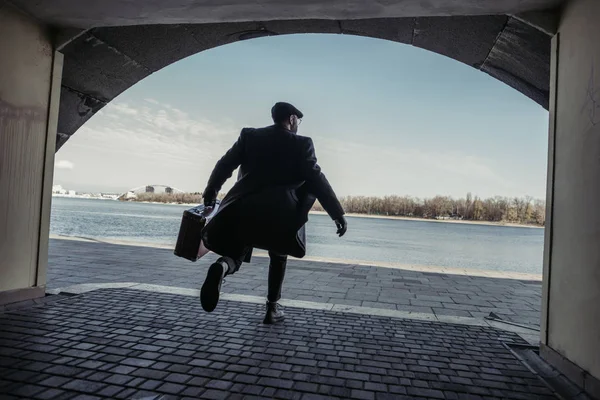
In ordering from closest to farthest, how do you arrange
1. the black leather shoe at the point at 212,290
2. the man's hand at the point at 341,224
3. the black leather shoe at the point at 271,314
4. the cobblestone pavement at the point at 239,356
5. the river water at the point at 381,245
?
the cobblestone pavement at the point at 239,356 < the black leather shoe at the point at 212,290 < the man's hand at the point at 341,224 < the black leather shoe at the point at 271,314 < the river water at the point at 381,245

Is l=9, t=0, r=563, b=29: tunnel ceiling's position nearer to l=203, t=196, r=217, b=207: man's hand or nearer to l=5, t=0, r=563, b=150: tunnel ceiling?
l=5, t=0, r=563, b=150: tunnel ceiling

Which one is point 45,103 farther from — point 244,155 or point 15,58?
point 244,155

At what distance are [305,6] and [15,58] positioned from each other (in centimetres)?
294

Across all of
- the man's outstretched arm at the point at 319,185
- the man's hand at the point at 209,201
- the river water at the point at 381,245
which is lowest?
the river water at the point at 381,245

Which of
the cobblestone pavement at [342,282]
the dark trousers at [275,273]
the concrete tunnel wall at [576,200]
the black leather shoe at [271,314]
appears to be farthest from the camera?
the cobblestone pavement at [342,282]

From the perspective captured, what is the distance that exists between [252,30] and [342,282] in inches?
162

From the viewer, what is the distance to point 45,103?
4922mm

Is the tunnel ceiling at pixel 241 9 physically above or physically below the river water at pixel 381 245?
above

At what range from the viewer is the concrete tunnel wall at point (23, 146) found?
14.6 feet

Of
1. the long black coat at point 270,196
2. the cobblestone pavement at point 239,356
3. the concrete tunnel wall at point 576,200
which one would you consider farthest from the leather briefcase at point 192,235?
the concrete tunnel wall at point 576,200

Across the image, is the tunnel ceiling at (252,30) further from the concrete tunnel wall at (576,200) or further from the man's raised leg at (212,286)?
the man's raised leg at (212,286)

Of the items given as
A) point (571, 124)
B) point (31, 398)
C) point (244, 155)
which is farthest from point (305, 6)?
point (31, 398)

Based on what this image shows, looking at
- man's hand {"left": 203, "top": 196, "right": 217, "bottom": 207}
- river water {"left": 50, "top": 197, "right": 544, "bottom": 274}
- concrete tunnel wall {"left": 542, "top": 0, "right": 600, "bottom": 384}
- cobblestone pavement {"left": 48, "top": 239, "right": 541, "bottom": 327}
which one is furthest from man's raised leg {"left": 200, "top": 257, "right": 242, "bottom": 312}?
river water {"left": 50, "top": 197, "right": 544, "bottom": 274}

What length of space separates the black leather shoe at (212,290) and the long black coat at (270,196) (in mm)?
383
